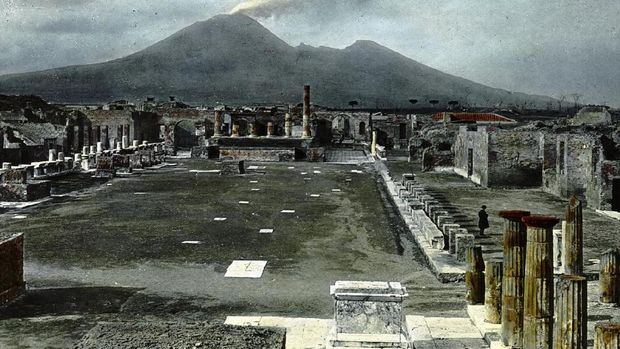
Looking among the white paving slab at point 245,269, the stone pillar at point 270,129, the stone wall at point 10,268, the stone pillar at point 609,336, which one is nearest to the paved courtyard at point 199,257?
the white paving slab at point 245,269

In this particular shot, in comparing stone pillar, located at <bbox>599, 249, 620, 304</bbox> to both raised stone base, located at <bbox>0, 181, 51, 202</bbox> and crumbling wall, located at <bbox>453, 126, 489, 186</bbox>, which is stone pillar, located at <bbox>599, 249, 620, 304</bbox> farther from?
raised stone base, located at <bbox>0, 181, 51, 202</bbox>

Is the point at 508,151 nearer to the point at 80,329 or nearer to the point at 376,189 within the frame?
the point at 376,189

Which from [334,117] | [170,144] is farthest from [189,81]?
[170,144]

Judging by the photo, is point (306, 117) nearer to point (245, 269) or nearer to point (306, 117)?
point (306, 117)

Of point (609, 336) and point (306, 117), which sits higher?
point (306, 117)

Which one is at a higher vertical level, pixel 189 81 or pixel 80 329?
pixel 189 81

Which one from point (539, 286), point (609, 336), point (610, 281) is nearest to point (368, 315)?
point (539, 286)
